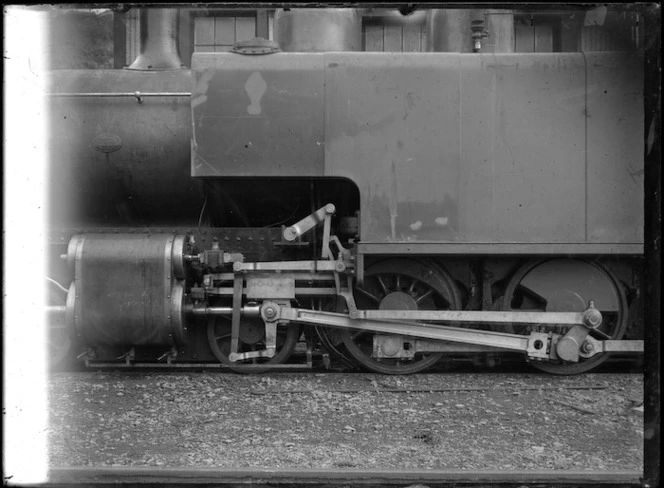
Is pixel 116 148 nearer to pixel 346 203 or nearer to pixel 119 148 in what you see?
pixel 119 148

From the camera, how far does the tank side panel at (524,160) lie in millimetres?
4465

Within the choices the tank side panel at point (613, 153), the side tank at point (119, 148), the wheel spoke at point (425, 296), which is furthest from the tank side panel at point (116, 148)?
the tank side panel at point (613, 153)

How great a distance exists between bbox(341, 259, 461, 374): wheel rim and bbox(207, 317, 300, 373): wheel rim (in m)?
0.44

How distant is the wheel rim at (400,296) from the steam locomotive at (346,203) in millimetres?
17

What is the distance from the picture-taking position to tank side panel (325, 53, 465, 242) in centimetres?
447

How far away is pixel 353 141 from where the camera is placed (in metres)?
4.49

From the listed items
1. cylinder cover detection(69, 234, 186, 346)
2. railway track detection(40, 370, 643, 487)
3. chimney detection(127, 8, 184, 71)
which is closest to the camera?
railway track detection(40, 370, 643, 487)

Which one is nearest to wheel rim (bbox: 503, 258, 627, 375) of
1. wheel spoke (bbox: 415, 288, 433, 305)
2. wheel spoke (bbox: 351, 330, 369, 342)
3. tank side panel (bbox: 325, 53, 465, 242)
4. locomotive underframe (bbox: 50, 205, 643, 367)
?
locomotive underframe (bbox: 50, 205, 643, 367)

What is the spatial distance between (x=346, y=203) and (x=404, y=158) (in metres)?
0.64

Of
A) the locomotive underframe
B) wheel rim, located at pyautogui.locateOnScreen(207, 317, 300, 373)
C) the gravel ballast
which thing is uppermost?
the locomotive underframe

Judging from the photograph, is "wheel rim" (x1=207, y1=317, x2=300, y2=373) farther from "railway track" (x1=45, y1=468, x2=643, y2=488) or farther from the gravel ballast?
"railway track" (x1=45, y1=468, x2=643, y2=488)

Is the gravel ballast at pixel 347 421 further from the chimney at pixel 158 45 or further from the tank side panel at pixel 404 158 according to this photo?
the chimney at pixel 158 45

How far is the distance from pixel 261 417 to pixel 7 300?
6.00 feet

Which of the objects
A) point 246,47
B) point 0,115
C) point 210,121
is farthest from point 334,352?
point 0,115
